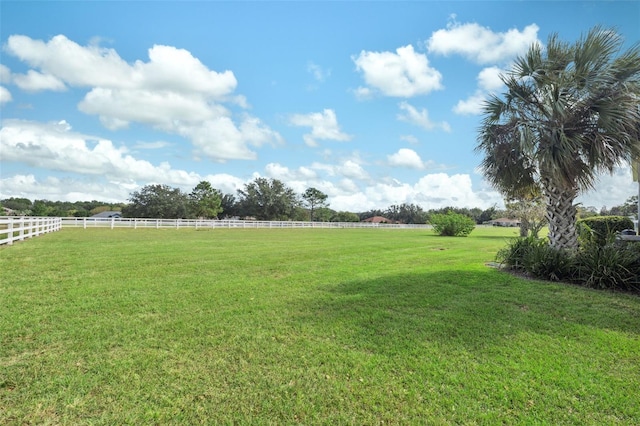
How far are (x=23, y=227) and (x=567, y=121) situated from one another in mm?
19772

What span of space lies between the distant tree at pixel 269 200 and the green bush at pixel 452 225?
35.7 meters

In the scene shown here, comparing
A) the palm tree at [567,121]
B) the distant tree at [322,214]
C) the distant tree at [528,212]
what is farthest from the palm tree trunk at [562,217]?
the distant tree at [322,214]

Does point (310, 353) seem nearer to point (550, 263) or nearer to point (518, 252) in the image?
point (550, 263)

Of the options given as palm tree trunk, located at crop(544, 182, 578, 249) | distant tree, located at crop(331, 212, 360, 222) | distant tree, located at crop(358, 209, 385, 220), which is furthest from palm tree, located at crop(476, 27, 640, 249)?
distant tree, located at crop(358, 209, 385, 220)

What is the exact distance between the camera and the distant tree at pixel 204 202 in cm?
5797

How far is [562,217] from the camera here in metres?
8.58

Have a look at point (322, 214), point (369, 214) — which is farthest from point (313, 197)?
point (369, 214)

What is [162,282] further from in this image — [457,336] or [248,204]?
[248,204]

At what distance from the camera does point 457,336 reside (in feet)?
13.6

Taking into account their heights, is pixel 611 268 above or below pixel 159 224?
below

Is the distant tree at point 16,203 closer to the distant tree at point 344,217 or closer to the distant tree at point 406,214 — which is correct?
the distant tree at point 344,217

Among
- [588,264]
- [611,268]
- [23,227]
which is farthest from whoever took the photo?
[23,227]

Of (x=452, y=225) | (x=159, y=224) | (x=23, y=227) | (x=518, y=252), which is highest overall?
(x=452, y=225)

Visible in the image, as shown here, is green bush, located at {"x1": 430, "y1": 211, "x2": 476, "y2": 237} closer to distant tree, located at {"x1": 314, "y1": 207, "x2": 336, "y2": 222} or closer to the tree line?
the tree line
